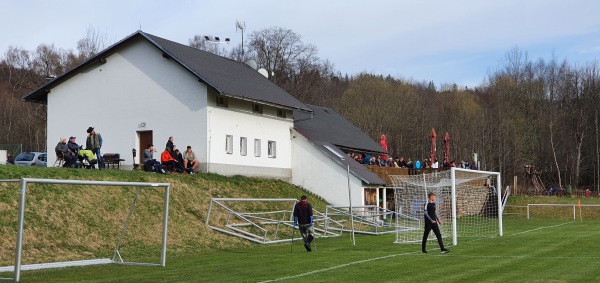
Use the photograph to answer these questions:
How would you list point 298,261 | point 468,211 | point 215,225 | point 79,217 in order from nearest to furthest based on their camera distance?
point 298,261 → point 79,217 → point 215,225 → point 468,211

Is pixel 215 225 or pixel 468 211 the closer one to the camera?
pixel 215 225

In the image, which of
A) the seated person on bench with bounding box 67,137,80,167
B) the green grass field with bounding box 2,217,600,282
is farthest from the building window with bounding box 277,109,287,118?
the green grass field with bounding box 2,217,600,282

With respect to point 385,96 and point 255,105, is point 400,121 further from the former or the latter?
point 255,105

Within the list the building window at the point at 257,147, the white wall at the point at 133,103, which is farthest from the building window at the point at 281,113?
the white wall at the point at 133,103

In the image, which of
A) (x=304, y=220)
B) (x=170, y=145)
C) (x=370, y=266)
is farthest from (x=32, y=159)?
(x=370, y=266)

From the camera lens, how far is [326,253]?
2595 cm

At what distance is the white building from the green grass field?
13057mm

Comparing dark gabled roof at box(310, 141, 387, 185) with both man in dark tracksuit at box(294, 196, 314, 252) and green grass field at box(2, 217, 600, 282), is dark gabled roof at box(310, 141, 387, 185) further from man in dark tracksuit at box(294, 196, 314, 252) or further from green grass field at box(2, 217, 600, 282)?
man in dark tracksuit at box(294, 196, 314, 252)

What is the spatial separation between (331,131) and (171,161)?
19381 mm

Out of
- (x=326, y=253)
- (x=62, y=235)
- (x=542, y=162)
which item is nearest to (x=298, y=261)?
(x=326, y=253)

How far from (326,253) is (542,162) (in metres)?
68.3

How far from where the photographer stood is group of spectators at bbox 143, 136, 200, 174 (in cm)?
3669

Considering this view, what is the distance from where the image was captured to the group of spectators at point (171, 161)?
120 ft

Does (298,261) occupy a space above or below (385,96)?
below
